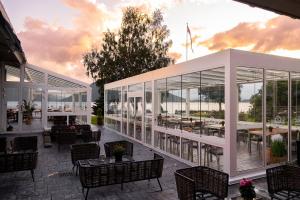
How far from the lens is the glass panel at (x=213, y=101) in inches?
284

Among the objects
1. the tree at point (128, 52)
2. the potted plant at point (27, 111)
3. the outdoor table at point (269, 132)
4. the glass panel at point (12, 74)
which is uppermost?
the tree at point (128, 52)

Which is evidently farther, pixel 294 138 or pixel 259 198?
pixel 294 138

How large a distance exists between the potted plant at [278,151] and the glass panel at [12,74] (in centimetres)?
1430

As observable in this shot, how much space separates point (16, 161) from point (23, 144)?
217 centimetres

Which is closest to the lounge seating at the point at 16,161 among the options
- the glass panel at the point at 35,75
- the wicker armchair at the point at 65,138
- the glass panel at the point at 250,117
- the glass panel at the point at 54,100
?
the wicker armchair at the point at 65,138

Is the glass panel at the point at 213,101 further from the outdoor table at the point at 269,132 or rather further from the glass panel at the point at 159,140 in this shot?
the glass panel at the point at 159,140

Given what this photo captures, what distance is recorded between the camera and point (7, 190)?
5.82 meters

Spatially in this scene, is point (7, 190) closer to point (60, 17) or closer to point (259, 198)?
point (259, 198)

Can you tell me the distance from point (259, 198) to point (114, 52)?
2309 cm

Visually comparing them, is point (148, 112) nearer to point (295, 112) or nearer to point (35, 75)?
point (295, 112)

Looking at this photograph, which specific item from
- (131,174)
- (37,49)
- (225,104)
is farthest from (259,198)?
(37,49)

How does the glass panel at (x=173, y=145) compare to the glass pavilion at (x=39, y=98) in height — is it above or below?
below

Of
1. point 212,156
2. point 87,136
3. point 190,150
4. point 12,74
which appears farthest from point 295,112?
point 12,74

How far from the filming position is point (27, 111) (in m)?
15.2
